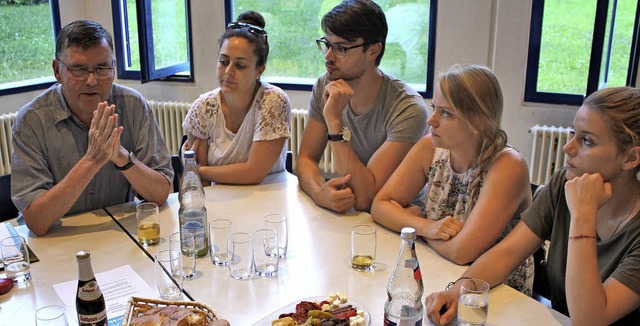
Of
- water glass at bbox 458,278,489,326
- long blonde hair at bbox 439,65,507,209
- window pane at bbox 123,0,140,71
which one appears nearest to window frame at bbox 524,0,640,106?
long blonde hair at bbox 439,65,507,209

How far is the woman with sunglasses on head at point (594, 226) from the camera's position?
55.7 inches

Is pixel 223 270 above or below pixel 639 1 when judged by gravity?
below

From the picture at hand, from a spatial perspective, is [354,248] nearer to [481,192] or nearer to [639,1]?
[481,192]

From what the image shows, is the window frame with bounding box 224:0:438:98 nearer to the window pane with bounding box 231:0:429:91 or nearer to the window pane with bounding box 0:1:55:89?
the window pane with bounding box 231:0:429:91

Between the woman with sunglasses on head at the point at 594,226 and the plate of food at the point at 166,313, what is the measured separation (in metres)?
0.58

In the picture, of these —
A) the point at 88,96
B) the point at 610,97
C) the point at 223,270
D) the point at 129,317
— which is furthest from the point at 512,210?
the point at 88,96

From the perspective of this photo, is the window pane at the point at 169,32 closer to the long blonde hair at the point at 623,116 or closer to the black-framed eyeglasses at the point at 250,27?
the black-framed eyeglasses at the point at 250,27

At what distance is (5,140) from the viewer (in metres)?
4.39

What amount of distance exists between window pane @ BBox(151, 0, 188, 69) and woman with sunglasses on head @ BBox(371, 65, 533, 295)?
121 inches

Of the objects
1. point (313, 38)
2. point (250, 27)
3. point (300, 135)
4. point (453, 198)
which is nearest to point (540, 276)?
point (453, 198)

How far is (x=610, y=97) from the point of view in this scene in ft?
4.95

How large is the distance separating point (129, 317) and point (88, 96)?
3.70 ft

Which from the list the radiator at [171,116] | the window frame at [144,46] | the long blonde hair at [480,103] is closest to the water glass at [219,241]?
the long blonde hair at [480,103]

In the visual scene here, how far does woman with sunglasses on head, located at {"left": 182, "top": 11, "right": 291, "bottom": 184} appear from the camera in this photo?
2459 millimetres
